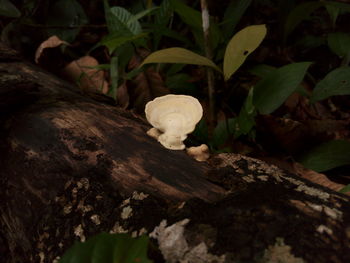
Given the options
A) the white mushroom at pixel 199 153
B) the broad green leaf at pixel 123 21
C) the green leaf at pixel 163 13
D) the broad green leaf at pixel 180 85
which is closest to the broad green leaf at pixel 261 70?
the broad green leaf at pixel 180 85

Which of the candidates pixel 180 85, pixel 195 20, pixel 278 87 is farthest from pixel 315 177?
pixel 195 20

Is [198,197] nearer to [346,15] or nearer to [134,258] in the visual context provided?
[134,258]

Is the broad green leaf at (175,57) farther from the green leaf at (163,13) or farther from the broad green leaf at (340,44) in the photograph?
the broad green leaf at (340,44)

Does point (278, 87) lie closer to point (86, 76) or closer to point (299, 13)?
point (299, 13)

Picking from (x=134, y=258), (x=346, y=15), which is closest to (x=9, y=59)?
(x=134, y=258)

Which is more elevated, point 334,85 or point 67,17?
point 67,17

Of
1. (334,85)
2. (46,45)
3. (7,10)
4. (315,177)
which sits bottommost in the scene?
(315,177)
